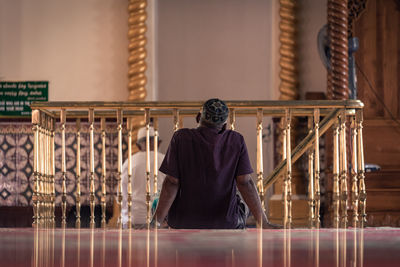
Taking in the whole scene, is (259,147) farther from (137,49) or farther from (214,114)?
(137,49)

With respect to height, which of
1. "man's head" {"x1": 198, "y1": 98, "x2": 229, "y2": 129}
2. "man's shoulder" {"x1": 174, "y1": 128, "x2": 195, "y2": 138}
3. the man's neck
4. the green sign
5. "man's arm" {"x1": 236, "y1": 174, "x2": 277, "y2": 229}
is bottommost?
"man's arm" {"x1": 236, "y1": 174, "x2": 277, "y2": 229}

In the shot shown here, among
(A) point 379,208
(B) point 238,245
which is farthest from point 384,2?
(B) point 238,245

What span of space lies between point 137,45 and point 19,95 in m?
1.86

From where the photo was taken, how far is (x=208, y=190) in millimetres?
3701

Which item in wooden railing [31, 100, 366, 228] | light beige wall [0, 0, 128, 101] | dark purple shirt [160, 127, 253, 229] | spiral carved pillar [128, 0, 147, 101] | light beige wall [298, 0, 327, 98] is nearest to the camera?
dark purple shirt [160, 127, 253, 229]

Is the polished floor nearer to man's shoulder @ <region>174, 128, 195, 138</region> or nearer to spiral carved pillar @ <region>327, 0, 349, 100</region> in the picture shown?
man's shoulder @ <region>174, 128, 195, 138</region>

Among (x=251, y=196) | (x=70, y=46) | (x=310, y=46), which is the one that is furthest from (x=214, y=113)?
(x=70, y=46)

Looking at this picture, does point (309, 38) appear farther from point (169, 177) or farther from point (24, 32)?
point (169, 177)

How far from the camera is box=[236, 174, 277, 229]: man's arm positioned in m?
3.78

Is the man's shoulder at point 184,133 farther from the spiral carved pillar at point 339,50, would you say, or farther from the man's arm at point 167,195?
the spiral carved pillar at point 339,50

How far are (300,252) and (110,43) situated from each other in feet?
28.7

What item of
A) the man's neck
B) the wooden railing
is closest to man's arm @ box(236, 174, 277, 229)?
the man's neck

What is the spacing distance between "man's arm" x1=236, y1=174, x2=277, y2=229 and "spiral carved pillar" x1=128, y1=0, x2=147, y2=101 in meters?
5.72

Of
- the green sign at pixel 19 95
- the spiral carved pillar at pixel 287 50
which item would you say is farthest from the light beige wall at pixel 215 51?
the green sign at pixel 19 95
